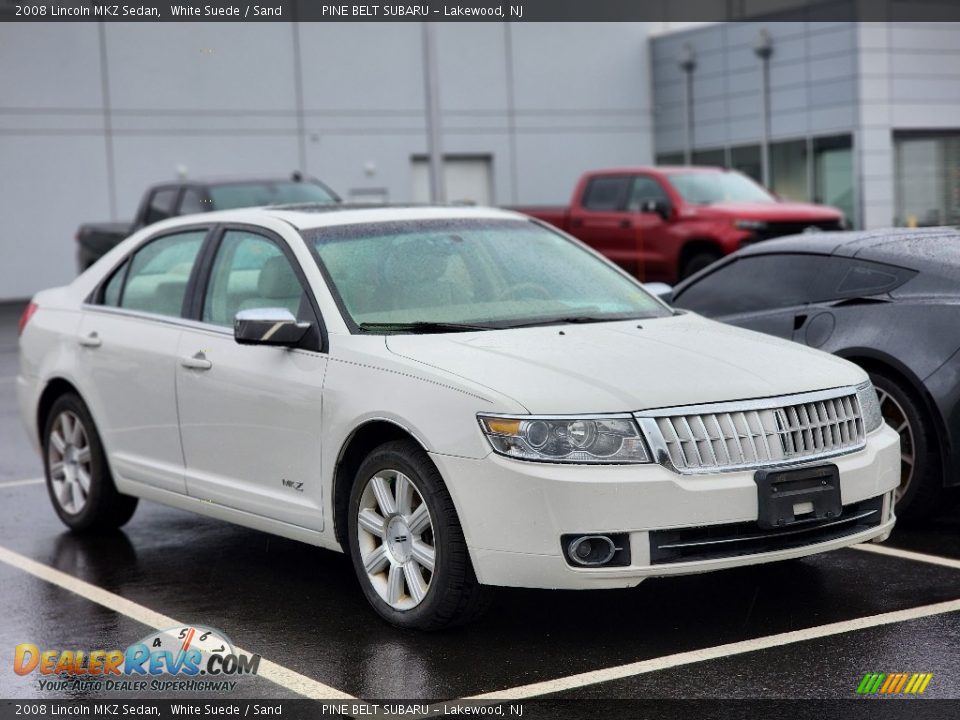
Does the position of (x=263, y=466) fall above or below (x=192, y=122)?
below

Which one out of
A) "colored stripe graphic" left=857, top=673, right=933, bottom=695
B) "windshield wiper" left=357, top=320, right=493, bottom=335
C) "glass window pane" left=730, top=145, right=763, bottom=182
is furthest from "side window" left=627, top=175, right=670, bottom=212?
"glass window pane" left=730, top=145, right=763, bottom=182

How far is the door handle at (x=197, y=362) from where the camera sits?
6598 millimetres

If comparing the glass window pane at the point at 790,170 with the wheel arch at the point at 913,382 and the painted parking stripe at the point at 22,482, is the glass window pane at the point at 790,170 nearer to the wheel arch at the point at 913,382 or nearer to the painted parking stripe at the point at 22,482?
the painted parking stripe at the point at 22,482

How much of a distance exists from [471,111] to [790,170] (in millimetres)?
8477

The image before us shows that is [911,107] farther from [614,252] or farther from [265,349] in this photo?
[265,349]

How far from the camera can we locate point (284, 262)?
6555 mm

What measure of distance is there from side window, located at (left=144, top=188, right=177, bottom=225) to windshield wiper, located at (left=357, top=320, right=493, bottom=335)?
1604 cm

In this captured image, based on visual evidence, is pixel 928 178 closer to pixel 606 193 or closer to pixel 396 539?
pixel 606 193

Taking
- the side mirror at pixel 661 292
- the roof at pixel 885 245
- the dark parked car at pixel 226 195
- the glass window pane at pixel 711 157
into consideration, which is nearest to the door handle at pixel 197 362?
the side mirror at pixel 661 292

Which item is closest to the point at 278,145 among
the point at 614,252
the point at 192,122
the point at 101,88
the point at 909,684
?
the point at 192,122

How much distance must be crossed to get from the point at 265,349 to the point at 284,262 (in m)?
0.45

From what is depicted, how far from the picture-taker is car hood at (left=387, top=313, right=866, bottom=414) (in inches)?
207

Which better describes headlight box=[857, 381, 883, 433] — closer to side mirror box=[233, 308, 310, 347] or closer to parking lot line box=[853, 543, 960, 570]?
parking lot line box=[853, 543, 960, 570]

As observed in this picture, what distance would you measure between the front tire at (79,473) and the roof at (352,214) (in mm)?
1319
